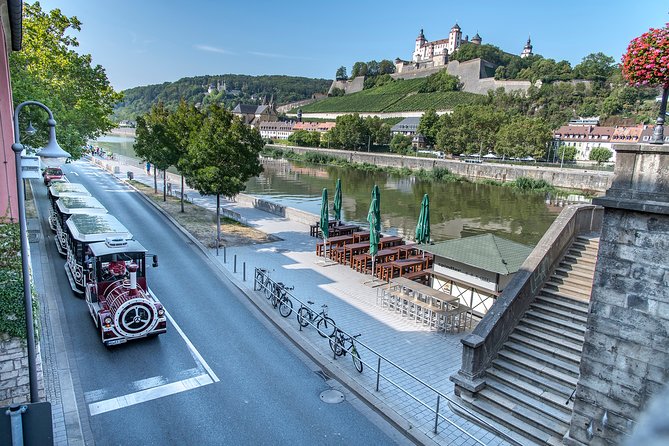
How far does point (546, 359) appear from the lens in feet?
31.9

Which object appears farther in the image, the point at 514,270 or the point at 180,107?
the point at 180,107

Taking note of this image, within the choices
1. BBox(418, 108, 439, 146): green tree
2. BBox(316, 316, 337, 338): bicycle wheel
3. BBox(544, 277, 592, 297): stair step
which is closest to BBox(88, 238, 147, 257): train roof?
BBox(316, 316, 337, 338): bicycle wheel

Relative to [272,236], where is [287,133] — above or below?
above

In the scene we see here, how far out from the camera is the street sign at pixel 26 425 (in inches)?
173

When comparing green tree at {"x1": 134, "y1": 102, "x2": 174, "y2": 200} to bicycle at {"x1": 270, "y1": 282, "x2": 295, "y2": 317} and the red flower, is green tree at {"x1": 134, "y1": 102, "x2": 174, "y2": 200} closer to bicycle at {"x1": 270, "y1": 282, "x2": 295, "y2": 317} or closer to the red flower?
bicycle at {"x1": 270, "y1": 282, "x2": 295, "y2": 317}

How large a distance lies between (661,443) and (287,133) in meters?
157

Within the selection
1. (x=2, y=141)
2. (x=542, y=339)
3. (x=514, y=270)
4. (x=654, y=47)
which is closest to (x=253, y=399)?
(x=542, y=339)

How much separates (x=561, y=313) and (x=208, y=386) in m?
8.04

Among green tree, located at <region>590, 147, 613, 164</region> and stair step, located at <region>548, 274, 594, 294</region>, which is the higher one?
green tree, located at <region>590, 147, 613, 164</region>

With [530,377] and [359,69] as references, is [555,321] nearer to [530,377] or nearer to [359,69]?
[530,377]

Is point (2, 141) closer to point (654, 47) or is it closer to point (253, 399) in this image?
point (253, 399)

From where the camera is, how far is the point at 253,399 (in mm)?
9500

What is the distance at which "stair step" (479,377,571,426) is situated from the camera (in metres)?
8.53

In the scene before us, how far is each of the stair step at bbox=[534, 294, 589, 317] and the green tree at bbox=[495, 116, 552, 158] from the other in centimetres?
6994
